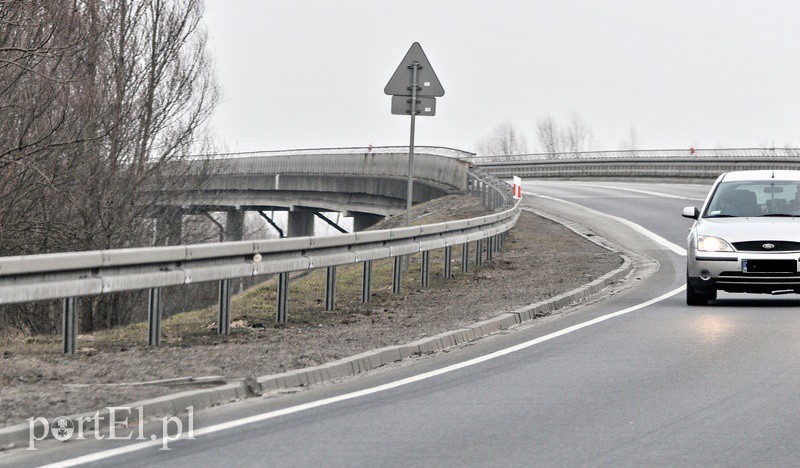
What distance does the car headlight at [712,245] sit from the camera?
14.8 meters

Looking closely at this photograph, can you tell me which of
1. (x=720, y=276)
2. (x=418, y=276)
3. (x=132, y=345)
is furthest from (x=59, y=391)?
(x=418, y=276)

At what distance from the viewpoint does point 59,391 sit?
8.14 m


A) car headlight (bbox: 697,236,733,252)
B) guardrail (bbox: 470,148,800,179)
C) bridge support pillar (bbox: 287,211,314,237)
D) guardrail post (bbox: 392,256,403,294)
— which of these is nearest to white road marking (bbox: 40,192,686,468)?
car headlight (bbox: 697,236,733,252)

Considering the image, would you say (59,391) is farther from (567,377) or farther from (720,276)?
(720,276)

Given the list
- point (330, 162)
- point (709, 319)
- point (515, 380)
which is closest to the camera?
point (515, 380)

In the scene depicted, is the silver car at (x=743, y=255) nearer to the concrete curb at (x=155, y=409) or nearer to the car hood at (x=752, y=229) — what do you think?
the car hood at (x=752, y=229)

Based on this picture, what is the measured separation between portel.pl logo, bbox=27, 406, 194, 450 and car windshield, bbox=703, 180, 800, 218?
32.6 ft

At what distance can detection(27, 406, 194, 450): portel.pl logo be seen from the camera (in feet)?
23.0

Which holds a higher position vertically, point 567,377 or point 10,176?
point 10,176

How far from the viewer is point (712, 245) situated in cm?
1492

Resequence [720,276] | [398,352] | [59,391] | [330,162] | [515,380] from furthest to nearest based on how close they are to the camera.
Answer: [330,162]
[720,276]
[398,352]
[515,380]
[59,391]

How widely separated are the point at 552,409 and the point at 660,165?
48927mm

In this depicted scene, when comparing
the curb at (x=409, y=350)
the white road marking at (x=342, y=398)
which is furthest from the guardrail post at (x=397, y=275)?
the white road marking at (x=342, y=398)

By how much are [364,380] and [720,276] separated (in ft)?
21.4
